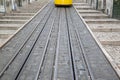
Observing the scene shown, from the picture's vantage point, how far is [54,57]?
1127 centimetres

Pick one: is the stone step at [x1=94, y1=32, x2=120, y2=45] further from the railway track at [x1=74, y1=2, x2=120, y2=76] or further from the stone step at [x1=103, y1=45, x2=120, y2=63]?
the stone step at [x1=103, y1=45, x2=120, y2=63]

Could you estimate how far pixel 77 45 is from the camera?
43.5 ft

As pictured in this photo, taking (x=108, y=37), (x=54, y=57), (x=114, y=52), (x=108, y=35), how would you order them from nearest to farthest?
(x=54, y=57) < (x=114, y=52) < (x=108, y=37) < (x=108, y=35)

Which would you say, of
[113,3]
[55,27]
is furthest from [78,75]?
[113,3]

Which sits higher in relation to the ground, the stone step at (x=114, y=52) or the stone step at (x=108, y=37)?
the stone step at (x=108, y=37)

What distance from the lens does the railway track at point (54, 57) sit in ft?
30.3

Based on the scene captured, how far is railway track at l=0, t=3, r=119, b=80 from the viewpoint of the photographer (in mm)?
9242

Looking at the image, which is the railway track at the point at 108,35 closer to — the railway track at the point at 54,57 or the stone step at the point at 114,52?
the stone step at the point at 114,52

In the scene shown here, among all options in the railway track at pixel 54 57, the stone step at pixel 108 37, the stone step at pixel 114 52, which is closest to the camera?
the railway track at pixel 54 57

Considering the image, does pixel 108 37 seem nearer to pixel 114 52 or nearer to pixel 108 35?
pixel 108 35

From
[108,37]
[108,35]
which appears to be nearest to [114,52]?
[108,37]

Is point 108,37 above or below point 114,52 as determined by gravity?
above

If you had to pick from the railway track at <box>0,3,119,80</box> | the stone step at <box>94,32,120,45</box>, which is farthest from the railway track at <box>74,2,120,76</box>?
the railway track at <box>0,3,119,80</box>

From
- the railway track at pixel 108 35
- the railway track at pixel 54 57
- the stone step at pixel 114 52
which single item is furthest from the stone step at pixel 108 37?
the railway track at pixel 54 57
